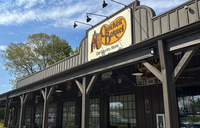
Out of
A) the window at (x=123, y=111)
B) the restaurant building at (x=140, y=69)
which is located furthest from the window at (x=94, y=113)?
the window at (x=123, y=111)

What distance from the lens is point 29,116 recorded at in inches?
915

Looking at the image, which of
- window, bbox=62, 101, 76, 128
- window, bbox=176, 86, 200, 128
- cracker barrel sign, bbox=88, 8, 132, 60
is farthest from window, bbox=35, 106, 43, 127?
window, bbox=176, 86, 200, 128

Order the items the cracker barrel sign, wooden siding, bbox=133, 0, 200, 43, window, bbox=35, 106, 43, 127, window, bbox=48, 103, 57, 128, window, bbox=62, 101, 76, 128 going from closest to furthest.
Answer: wooden siding, bbox=133, 0, 200, 43
the cracker barrel sign
window, bbox=62, 101, 76, 128
window, bbox=48, 103, 57, 128
window, bbox=35, 106, 43, 127

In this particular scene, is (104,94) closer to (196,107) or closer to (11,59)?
(196,107)

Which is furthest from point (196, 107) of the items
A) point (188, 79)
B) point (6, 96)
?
point (6, 96)

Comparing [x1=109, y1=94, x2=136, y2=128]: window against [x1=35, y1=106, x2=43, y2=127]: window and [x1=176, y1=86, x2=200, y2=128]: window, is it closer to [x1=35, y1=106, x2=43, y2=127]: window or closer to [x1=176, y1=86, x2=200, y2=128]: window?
[x1=176, y1=86, x2=200, y2=128]: window

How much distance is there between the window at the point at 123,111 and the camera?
11.1 meters

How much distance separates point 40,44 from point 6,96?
772 inches

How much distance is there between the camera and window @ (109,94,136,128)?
11.1m

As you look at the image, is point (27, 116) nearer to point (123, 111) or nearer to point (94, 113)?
point (94, 113)

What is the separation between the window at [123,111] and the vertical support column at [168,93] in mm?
5592

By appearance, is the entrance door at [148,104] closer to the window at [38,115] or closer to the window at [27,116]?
the window at [38,115]

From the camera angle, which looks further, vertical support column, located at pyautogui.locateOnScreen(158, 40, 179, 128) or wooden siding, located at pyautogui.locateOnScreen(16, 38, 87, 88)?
wooden siding, located at pyautogui.locateOnScreen(16, 38, 87, 88)

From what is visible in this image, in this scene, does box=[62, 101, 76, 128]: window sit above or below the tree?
below
